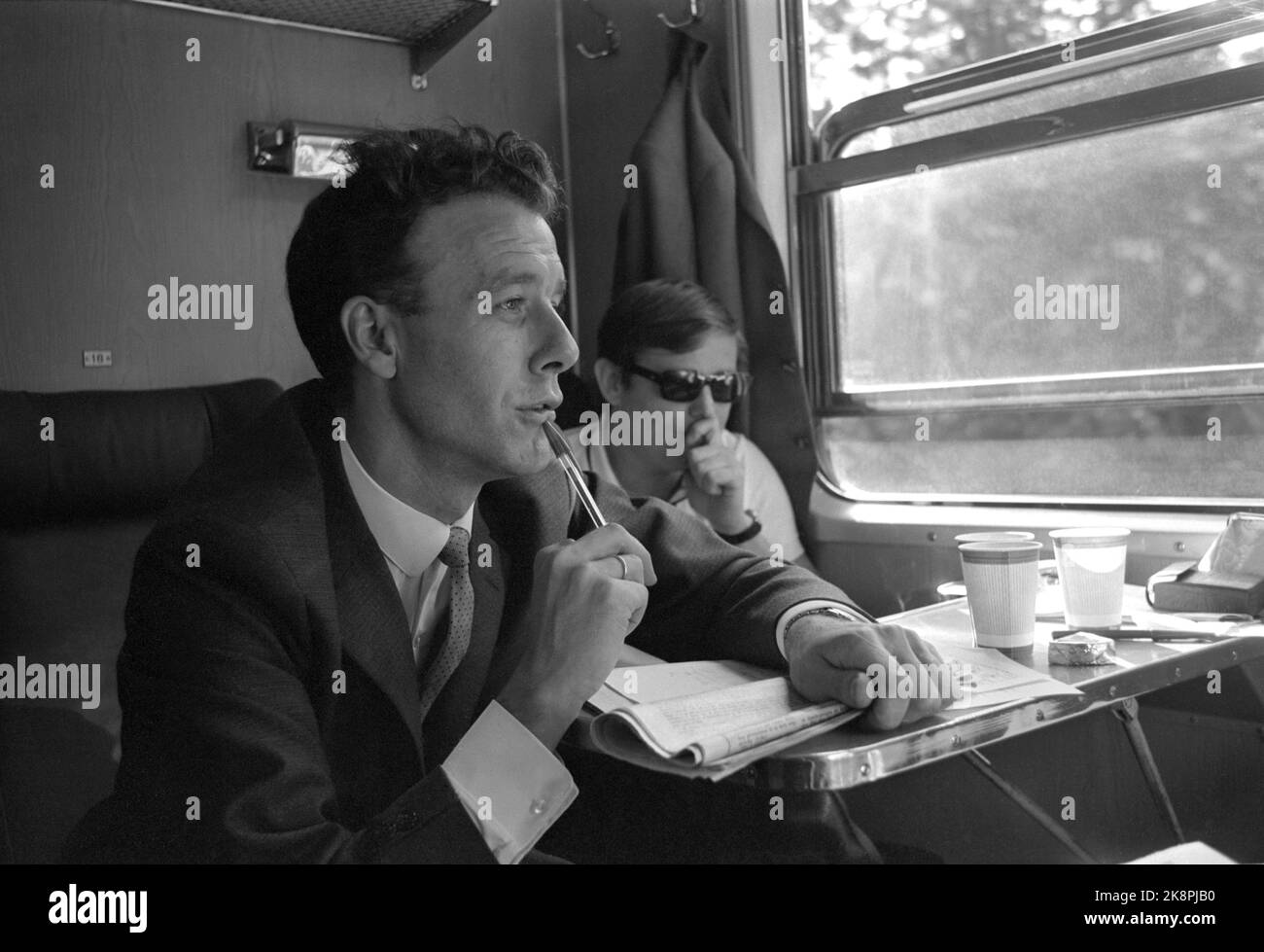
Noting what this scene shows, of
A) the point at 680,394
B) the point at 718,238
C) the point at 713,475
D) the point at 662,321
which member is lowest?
the point at 713,475

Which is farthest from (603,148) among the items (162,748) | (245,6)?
(162,748)

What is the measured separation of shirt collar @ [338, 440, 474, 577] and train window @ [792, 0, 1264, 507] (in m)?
1.03

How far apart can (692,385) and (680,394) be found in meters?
0.02

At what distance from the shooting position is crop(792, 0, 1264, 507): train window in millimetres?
1545

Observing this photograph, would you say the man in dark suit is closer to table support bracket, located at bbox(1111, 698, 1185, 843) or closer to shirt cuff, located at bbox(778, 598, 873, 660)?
shirt cuff, located at bbox(778, 598, 873, 660)

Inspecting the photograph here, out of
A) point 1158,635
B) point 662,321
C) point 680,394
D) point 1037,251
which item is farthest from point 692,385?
point 1158,635

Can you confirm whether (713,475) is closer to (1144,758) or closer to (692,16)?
(1144,758)

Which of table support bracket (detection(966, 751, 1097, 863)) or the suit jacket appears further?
table support bracket (detection(966, 751, 1097, 863))

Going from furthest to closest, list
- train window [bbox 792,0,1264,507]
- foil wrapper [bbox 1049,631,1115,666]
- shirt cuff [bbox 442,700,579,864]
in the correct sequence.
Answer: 1. train window [bbox 792,0,1264,507]
2. foil wrapper [bbox 1049,631,1115,666]
3. shirt cuff [bbox 442,700,579,864]

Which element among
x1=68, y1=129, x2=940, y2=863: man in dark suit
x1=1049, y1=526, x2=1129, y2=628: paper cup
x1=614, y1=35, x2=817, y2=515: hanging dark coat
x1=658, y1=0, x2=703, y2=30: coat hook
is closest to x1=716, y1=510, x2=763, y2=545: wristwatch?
x1=614, y1=35, x2=817, y2=515: hanging dark coat

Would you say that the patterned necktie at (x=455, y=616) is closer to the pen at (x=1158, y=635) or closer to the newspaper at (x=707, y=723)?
the newspaper at (x=707, y=723)

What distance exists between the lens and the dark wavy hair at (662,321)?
1.84 meters

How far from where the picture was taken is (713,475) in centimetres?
182
